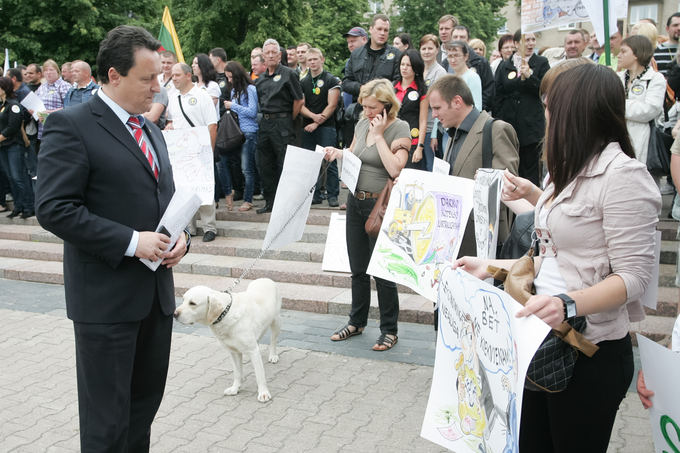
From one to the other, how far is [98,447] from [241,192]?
338 inches

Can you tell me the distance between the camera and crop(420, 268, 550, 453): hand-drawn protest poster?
7.01ft

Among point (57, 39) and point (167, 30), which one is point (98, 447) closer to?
point (167, 30)

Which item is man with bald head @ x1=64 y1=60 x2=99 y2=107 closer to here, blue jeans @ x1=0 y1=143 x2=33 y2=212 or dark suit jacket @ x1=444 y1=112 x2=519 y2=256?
blue jeans @ x1=0 y1=143 x2=33 y2=212

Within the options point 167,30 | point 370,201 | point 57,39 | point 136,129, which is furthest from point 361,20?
point 136,129

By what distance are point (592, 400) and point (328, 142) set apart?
8.23 m

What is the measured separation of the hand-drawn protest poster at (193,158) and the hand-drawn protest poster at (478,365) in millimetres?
6439

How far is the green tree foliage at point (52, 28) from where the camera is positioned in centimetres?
2683

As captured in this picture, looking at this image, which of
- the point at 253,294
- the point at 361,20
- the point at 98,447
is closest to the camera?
the point at 98,447

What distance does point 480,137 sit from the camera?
4.46m

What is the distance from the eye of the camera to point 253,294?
16.9 ft

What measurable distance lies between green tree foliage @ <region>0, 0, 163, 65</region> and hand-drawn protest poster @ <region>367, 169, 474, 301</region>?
2563 centimetres

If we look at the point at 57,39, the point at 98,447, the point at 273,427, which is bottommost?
the point at 273,427

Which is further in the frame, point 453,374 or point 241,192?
point 241,192

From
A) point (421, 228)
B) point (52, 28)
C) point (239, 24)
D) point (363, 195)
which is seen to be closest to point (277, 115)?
point (363, 195)
